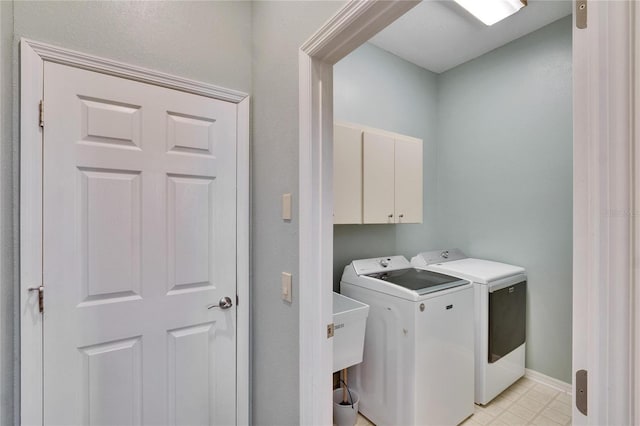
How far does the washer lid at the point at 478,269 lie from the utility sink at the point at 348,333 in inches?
37.1

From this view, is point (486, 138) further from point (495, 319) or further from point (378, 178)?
point (495, 319)

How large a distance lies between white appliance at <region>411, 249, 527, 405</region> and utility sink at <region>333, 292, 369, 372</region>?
3.11 feet

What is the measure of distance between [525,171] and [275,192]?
2292mm

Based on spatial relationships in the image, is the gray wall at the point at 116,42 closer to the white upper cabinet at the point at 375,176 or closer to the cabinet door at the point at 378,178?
the white upper cabinet at the point at 375,176

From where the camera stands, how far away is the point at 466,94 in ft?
9.65

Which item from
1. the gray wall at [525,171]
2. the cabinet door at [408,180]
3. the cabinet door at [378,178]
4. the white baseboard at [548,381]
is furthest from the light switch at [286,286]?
the white baseboard at [548,381]

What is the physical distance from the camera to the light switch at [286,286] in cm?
129

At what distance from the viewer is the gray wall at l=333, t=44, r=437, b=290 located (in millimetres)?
2424

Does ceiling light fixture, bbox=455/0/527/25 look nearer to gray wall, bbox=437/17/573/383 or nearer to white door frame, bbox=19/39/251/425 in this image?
gray wall, bbox=437/17/573/383

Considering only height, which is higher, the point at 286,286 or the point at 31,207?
the point at 31,207

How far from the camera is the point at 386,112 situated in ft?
9.03

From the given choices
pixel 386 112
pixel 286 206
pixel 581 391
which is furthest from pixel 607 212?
pixel 386 112

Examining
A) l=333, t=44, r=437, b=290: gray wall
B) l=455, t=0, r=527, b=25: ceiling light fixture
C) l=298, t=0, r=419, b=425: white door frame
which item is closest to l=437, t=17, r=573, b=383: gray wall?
Answer: l=333, t=44, r=437, b=290: gray wall

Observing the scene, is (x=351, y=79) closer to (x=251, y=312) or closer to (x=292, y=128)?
(x=292, y=128)
